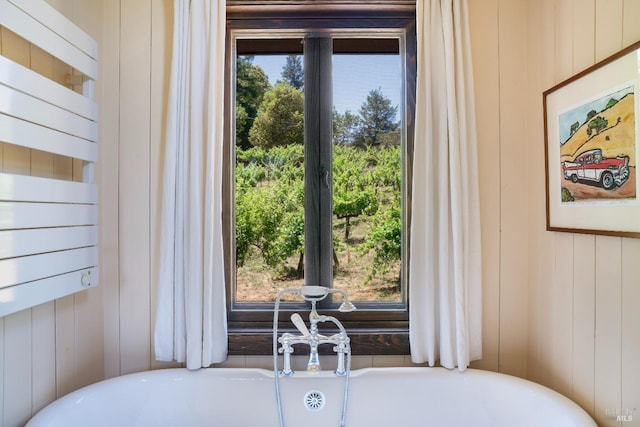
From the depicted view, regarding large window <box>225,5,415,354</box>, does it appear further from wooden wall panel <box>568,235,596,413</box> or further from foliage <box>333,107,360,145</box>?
wooden wall panel <box>568,235,596,413</box>

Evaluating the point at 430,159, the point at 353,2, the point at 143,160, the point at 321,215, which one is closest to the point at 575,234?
the point at 430,159

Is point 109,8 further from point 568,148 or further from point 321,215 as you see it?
point 568,148

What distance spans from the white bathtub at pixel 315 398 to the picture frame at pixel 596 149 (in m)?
0.64

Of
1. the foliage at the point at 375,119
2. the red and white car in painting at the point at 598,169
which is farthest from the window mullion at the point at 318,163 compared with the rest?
the red and white car in painting at the point at 598,169

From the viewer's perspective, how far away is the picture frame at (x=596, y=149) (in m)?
0.98

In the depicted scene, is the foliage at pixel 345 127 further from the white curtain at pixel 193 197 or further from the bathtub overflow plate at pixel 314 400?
the bathtub overflow plate at pixel 314 400

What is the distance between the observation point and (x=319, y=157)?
1612mm

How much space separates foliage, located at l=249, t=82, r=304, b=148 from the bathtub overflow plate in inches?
41.1

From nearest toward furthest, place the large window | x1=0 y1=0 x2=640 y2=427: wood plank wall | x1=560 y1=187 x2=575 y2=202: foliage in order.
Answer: x1=560 y1=187 x2=575 y2=202: foliage, x1=0 y1=0 x2=640 y2=427: wood plank wall, the large window

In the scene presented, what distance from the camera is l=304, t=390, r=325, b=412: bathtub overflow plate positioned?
4.38ft

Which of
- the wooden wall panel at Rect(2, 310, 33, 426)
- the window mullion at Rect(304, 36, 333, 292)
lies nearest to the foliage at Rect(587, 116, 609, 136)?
the window mullion at Rect(304, 36, 333, 292)

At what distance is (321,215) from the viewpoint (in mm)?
1614

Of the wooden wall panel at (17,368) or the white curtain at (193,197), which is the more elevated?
the white curtain at (193,197)

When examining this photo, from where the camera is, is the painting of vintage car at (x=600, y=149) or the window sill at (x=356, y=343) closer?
the painting of vintage car at (x=600, y=149)
